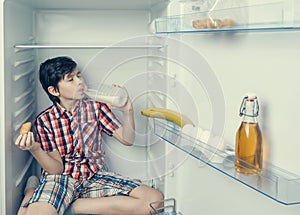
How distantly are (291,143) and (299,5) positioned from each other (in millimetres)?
260

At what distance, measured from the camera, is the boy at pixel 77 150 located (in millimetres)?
1685

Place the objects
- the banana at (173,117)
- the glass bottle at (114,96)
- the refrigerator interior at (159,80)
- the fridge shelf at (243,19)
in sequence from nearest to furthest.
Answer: the fridge shelf at (243,19)
the refrigerator interior at (159,80)
the banana at (173,117)
the glass bottle at (114,96)

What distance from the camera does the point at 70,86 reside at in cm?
182

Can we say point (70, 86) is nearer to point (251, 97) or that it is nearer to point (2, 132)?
point (2, 132)

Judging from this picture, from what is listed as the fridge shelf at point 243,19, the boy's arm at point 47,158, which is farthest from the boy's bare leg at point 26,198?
the fridge shelf at point 243,19

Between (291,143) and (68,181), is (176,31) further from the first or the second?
(68,181)

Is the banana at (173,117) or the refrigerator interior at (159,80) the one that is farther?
the banana at (173,117)

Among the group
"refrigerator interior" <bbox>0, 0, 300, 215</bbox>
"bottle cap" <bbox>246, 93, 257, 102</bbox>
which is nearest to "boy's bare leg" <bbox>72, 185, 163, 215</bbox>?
"refrigerator interior" <bbox>0, 0, 300, 215</bbox>

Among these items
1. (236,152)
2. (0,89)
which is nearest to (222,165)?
(236,152)

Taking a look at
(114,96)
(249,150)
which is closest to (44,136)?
(114,96)

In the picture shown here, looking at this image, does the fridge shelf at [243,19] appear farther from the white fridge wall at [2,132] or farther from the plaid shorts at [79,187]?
the plaid shorts at [79,187]

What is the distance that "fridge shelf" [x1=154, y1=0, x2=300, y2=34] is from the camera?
0.75m

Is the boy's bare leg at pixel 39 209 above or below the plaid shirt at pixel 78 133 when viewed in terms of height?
below

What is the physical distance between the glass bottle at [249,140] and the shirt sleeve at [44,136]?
3.30 feet
